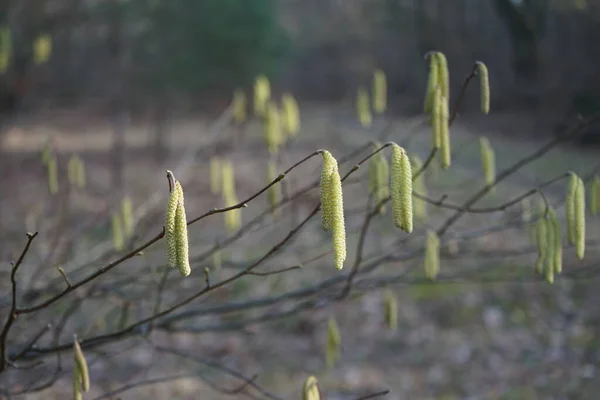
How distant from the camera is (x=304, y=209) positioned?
32.2 feet

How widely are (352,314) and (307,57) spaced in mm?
21681

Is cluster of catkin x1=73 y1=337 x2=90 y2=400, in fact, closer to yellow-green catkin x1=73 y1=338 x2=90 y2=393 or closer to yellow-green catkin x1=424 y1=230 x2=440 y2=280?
yellow-green catkin x1=73 y1=338 x2=90 y2=393

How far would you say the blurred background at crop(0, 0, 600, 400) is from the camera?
3.78m

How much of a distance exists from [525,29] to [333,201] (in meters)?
11.7

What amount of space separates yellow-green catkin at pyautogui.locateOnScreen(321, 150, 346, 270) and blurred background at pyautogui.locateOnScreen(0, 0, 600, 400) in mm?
897

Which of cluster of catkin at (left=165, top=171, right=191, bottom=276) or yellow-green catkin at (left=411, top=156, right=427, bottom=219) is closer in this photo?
cluster of catkin at (left=165, top=171, right=191, bottom=276)

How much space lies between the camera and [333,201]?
123cm

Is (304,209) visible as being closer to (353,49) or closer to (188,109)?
(188,109)

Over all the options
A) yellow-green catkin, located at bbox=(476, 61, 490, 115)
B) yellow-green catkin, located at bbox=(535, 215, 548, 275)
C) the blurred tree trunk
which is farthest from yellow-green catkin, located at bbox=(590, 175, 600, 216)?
the blurred tree trunk

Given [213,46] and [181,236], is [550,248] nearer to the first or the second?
[181,236]

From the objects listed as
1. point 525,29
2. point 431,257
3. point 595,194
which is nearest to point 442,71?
point 431,257

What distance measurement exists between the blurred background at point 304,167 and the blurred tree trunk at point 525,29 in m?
0.07

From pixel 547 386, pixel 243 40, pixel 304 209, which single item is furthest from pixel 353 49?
pixel 547 386

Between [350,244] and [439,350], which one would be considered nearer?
[439,350]
